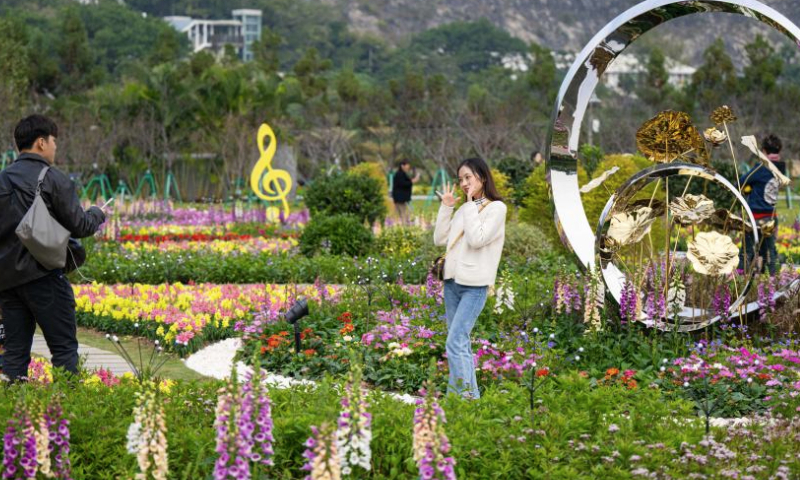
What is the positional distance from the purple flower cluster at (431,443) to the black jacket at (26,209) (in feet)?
9.20

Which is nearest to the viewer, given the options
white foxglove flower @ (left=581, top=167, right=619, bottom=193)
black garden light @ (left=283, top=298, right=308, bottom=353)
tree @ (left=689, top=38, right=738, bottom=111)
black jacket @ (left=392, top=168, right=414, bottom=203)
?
black garden light @ (left=283, top=298, right=308, bottom=353)

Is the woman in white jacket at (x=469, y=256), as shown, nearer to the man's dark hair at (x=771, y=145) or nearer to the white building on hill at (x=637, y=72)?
the man's dark hair at (x=771, y=145)

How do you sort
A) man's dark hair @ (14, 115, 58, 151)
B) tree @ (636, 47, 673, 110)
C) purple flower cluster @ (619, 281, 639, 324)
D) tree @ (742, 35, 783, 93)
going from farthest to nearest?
tree @ (636, 47, 673, 110) < tree @ (742, 35, 783, 93) < purple flower cluster @ (619, 281, 639, 324) < man's dark hair @ (14, 115, 58, 151)

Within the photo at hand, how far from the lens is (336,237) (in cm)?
1350

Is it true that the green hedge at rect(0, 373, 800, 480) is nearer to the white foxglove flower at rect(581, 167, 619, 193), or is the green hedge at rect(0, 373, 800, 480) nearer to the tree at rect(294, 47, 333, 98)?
the white foxglove flower at rect(581, 167, 619, 193)

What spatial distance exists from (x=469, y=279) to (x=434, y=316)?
6.77ft

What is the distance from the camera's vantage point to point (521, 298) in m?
8.51

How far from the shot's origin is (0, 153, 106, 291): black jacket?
220 inches

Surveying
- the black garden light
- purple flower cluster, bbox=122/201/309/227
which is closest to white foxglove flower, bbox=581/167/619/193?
the black garden light

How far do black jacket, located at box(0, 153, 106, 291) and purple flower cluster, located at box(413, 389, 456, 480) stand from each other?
110 inches

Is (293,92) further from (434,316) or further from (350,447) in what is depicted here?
(350,447)

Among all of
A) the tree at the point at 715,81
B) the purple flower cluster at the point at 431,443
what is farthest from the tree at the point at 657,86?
the purple flower cluster at the point at 431,443

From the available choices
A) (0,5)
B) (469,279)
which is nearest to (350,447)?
(469,279)

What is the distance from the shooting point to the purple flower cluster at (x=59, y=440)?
155 inches
